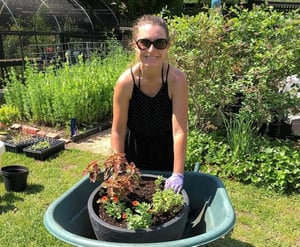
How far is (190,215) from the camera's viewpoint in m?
1.78

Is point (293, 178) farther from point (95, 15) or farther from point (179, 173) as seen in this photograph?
point (95, 15)

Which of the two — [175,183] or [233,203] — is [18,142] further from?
[175,183]

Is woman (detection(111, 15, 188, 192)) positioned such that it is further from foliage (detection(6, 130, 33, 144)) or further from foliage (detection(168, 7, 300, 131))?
foliage (detection(6, 130, 33, 144))

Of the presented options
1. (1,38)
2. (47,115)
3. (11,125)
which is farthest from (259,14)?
(1,38)

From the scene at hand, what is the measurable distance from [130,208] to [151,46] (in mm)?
695

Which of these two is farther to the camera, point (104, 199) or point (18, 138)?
point (18, 138)

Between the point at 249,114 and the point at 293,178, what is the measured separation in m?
0.79

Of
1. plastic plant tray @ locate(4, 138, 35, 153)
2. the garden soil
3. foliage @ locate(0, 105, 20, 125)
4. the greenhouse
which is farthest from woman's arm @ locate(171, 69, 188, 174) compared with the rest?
the greenhouse

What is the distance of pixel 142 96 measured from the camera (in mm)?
1762

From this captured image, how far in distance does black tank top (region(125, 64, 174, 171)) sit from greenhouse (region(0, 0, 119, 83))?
180 inches

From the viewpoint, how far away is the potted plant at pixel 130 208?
4.40ft

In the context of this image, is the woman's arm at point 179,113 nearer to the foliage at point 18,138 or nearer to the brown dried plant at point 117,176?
the brown dried plant at point 117,176

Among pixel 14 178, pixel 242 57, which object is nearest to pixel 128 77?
pixel 14 178

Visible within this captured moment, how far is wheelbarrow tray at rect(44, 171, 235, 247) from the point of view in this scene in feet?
4.13
